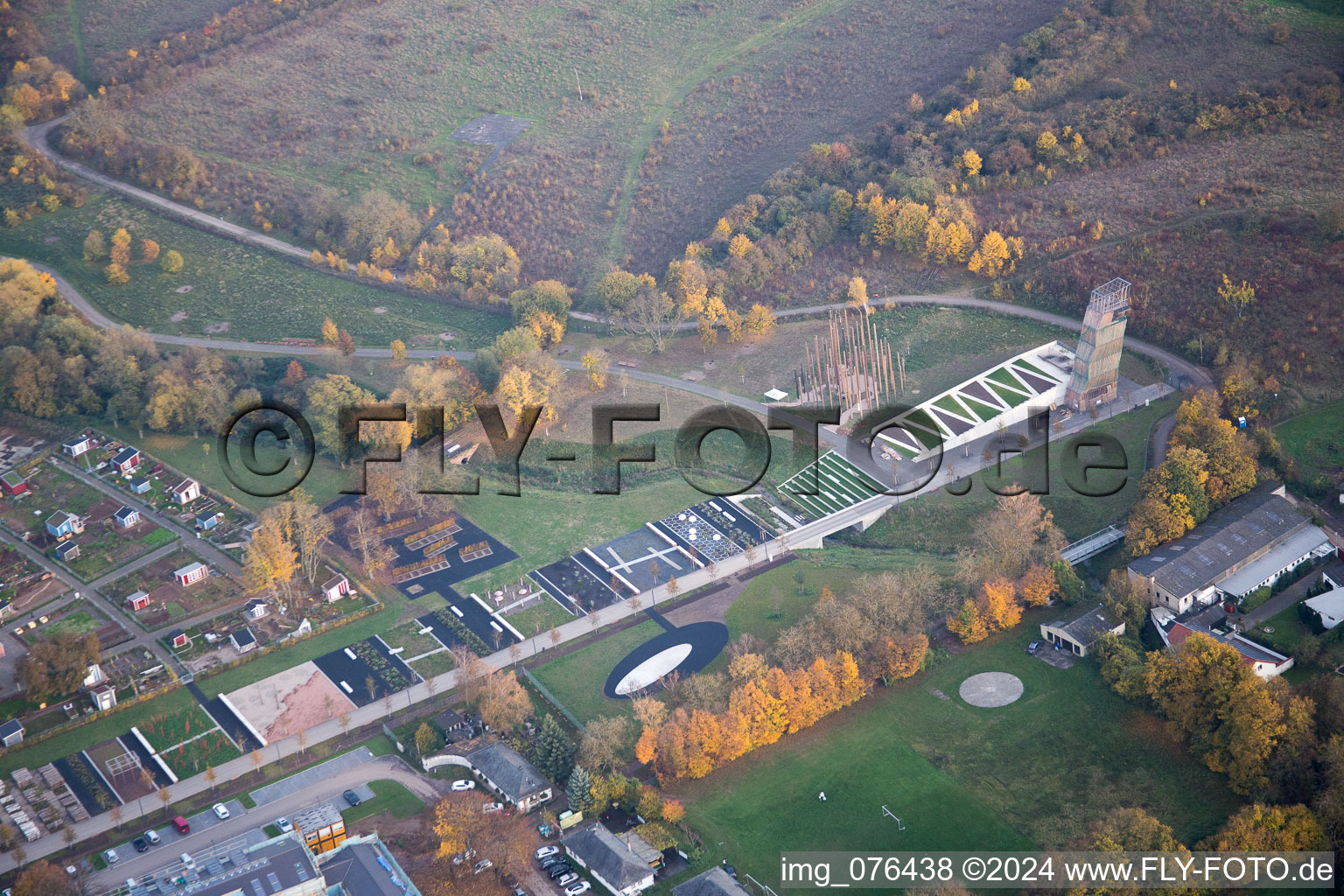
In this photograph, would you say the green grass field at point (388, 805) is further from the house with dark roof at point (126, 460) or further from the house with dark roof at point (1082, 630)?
the house with dark roof at point (126, 460)

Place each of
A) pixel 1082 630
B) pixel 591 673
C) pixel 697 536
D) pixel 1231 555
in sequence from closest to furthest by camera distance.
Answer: pixel 1082 630 < pixel 591 673 < pixel 1231 555 < pixel 697 536

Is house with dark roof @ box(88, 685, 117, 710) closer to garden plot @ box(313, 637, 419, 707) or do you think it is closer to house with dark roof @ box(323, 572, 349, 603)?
garden plot @ box(313, 637, 419, 707)

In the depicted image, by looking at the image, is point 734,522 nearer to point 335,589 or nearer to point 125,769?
point 335,589

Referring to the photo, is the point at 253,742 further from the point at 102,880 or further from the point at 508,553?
the point at 508,553

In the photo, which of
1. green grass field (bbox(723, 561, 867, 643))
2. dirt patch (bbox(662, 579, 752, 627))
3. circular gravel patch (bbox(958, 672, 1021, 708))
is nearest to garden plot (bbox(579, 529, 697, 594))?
A: dirt patch (bbox(662, 579, 752, 627))

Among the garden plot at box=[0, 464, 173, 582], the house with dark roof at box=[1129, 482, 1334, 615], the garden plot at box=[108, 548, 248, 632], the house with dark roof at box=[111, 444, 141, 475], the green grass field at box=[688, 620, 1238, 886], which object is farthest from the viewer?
the house with dark roof at box=[111, 444, 141, 475]

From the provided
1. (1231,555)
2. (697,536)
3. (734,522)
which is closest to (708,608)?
(697,536)

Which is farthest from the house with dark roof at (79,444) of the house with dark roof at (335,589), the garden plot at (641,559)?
the garden plot at (641,559)
